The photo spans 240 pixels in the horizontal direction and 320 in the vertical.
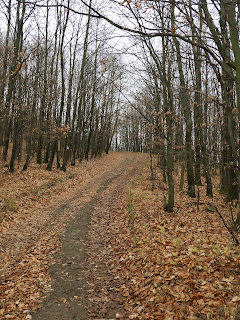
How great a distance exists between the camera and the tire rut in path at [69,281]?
4.50 meters

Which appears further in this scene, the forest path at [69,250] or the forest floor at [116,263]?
the forest path at [69,250]

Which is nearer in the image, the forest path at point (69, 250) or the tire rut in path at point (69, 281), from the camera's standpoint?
the tire rut in path at point (69, 281)

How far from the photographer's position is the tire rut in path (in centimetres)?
450

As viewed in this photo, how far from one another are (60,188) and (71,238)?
7760 mm

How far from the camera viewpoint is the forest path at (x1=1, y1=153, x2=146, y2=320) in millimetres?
4660

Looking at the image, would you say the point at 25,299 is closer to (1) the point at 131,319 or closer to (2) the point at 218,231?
(1) the point at 131,319

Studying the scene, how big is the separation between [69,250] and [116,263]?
1.61m

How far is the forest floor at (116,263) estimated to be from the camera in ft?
14.6

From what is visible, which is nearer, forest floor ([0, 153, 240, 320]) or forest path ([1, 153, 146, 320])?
forest floor ([0, 153, 240, 320])

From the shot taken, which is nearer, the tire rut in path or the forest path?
the tire rut in path

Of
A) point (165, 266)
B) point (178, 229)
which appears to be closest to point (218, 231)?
point (178, 229)

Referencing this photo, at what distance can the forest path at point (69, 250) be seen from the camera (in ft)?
15.3

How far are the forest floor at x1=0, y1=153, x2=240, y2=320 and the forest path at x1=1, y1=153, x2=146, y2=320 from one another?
0.02 meters

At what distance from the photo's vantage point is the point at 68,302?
4.83m
